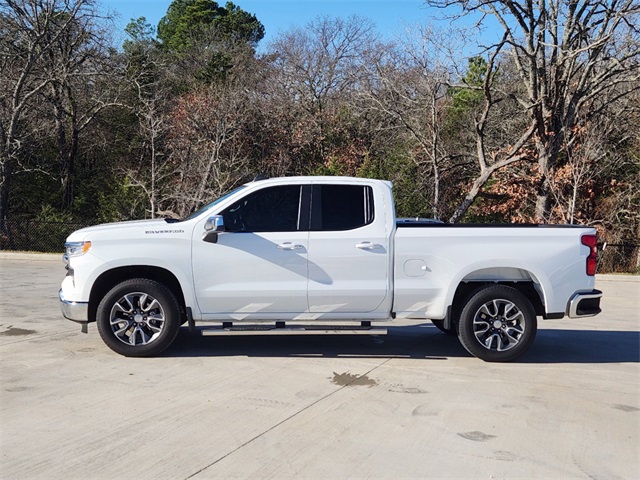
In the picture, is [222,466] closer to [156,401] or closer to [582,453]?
[156,401]

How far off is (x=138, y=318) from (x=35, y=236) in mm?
17216

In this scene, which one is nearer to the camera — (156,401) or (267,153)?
(156,401)

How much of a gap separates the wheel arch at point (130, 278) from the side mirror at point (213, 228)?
61 cm

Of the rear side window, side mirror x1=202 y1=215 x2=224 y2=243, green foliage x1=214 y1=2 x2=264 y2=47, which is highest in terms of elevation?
green foliage x1=214 y1=2 x2=264 y2=47

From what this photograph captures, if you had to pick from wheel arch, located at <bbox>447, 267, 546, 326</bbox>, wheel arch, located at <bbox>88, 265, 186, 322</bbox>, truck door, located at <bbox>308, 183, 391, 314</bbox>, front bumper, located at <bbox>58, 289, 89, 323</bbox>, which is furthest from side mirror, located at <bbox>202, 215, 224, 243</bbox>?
wheel arch, located at <bbox>447, 267, 546, 326</bbox>

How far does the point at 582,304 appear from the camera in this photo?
24.7 ft

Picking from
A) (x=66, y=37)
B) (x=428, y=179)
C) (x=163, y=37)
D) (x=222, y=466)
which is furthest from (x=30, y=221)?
(x=163, y=37)

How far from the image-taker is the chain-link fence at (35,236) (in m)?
22.7

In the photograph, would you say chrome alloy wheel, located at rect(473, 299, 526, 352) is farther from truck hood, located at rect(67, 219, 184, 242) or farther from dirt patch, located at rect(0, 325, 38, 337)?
dirt patch, located at rect(0, 325, 38, 337)

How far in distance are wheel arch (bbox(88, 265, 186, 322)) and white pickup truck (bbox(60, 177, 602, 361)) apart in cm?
1

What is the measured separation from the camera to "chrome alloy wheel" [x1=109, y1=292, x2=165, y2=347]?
24.0 ft

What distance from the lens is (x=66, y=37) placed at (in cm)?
2455

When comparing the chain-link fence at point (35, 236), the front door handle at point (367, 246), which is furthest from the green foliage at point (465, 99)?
the front door handle at point (367, 246)

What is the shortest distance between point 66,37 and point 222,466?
23.5m
